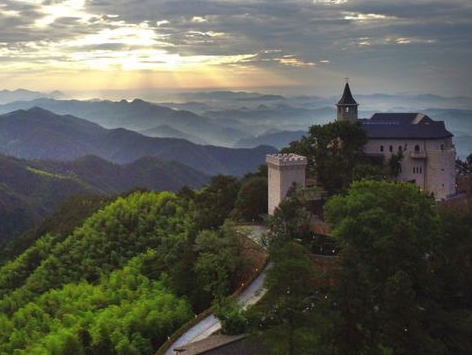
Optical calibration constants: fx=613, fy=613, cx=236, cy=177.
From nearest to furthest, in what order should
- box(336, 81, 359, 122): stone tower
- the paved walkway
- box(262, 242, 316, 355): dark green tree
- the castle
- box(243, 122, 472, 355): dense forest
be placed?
box(262, 242, 316, 355): dark green tree
box(243, 122, 472, 355): dense forest
the paved walkway
the castle
box(336, 81, 359, 122): stone tower

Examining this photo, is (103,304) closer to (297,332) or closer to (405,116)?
(297,332)

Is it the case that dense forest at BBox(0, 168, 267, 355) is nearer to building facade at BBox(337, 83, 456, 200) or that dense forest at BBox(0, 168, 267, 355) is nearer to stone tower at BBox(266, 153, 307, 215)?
stone tower at BBox(266, 153, 307, 215)

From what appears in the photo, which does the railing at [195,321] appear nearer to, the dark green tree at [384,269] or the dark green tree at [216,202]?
the dark green tree at [384,269]

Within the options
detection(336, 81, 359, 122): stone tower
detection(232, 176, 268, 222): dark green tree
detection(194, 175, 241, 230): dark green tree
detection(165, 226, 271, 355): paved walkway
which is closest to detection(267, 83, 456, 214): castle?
detection(336, 81, 359, 122): stone tower

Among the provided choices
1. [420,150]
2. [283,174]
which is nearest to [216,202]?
[283,174]

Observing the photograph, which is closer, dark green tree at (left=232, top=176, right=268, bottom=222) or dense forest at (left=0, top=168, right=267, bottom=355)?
dense forest at (left=0, top=168, right=267, bottom=355)

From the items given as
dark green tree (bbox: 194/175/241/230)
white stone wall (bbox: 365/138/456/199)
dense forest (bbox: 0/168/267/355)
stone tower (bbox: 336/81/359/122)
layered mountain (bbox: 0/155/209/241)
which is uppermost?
stone tower (bbox: 336/81/359/122)

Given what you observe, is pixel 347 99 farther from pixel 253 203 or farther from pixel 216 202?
pixel 216 202

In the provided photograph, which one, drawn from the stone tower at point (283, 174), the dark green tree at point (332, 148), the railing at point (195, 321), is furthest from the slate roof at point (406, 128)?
the railing at point (195, 321)
